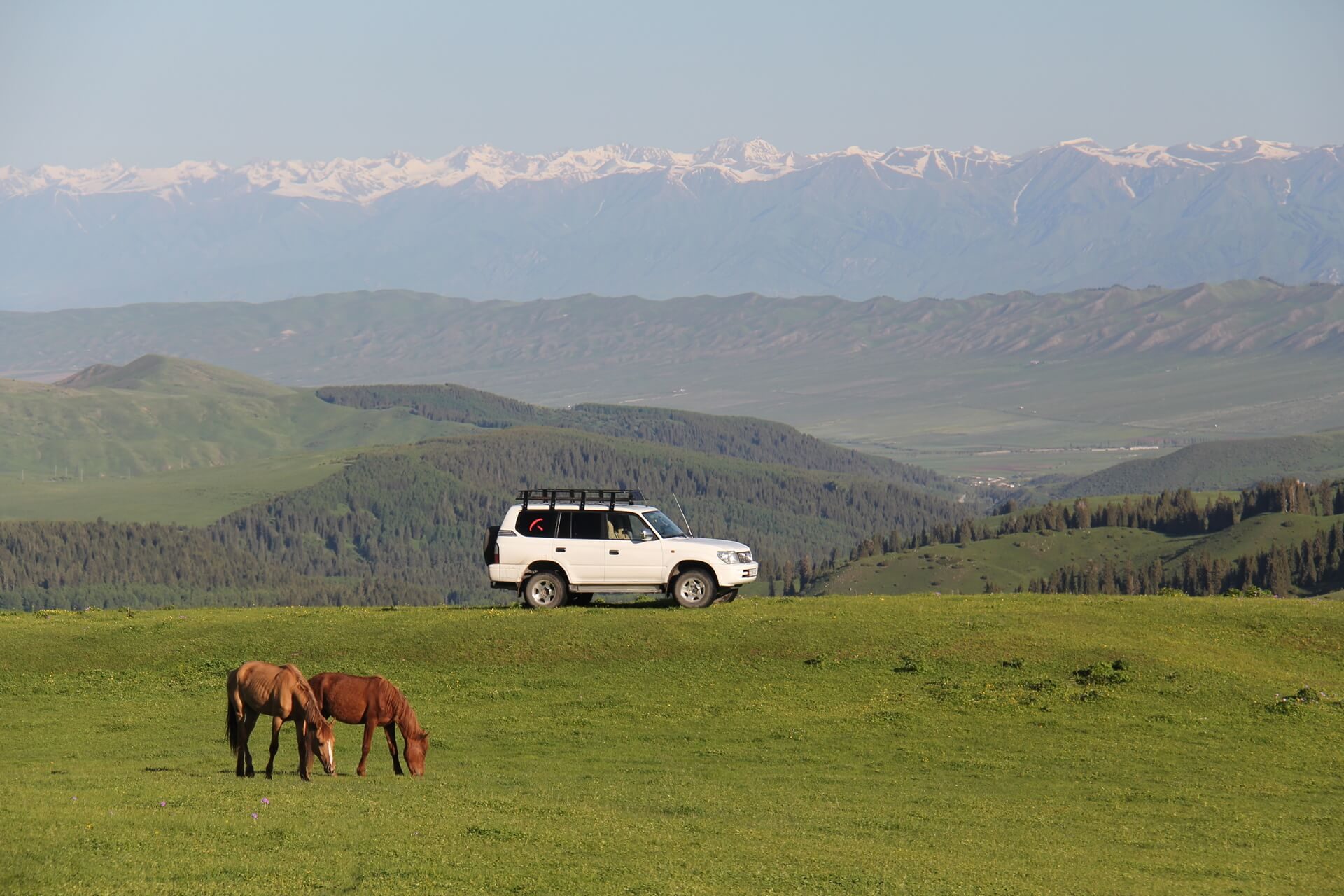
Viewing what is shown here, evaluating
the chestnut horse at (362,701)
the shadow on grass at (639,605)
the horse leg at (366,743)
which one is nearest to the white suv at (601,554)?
the shadow on grass at (639,605)

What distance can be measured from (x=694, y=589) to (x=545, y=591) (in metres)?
4.03

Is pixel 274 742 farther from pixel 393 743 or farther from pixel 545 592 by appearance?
pixel 545 592

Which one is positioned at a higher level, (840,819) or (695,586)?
(695,586)

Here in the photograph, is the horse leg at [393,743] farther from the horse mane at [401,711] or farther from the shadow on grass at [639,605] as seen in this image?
the shadow on grass at [639,605]

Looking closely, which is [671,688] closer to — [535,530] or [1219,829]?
[535,530]

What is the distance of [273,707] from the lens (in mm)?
24516

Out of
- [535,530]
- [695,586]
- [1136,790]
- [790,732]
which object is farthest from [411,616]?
[1136,790]

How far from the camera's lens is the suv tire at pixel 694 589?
3909 cm

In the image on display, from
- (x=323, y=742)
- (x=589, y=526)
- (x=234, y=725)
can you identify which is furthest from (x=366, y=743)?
(x=589, y=526)

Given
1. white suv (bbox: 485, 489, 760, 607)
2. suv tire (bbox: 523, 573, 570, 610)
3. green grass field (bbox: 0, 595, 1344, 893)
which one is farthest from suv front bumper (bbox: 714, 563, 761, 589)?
suv tire (bbox: 523, 573, 570, 610)

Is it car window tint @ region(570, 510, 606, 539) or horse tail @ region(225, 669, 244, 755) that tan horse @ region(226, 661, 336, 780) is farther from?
car window tint @ region(570, 510, 606, 539)

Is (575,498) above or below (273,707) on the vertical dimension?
above

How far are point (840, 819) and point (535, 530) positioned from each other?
1770cm

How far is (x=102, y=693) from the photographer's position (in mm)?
34531
